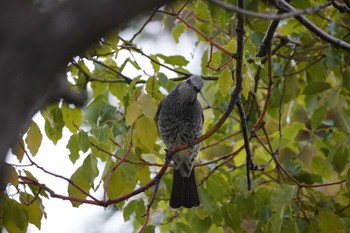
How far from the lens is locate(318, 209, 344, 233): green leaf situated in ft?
10.9

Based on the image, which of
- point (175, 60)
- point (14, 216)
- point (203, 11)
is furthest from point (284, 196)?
point (203, 11)

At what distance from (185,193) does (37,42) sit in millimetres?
2698

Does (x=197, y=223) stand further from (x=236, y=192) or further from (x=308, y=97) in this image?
(x=308, y=97)

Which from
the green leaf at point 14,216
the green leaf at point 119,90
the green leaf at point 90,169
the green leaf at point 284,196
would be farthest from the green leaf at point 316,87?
the green leaf at point 14,216

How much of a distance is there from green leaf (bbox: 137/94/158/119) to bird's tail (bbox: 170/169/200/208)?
138 centimetres

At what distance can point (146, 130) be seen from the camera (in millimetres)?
2836

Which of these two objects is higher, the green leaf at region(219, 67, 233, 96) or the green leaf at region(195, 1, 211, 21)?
the green leaf at region(195, 1, 211, 21)

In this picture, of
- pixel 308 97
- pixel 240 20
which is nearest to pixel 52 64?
pixel 240 20

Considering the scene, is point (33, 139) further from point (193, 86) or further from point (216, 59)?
point (193, 86)

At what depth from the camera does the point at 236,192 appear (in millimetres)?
4207

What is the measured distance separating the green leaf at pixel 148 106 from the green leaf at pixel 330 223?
3.59 feet

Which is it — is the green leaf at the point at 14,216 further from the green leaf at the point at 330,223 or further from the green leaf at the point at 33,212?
the green leaf at the point at 330,223

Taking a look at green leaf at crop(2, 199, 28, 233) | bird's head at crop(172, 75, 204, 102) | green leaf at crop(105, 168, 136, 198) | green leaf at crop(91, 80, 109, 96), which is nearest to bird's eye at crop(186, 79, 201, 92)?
bird's head at crop(172, 75, 204, 102)

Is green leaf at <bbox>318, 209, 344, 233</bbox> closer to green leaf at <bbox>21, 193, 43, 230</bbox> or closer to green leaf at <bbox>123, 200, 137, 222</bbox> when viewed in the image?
green leaf at <bbox>123, 200, 137, 222</bbox>
